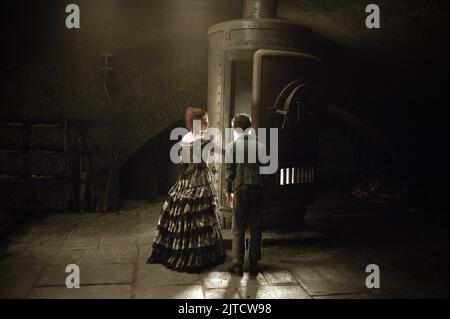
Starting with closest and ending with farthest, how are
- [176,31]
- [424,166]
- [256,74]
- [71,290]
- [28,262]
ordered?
[71,290], [28,262], [256,74], [176,31], [424,166]

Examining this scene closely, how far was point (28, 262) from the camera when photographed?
579cm

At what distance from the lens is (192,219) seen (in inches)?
218

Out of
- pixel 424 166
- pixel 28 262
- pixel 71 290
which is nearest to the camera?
pixel 71 290

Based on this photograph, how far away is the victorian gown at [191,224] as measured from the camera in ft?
18.1

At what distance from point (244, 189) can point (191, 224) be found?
86 cm

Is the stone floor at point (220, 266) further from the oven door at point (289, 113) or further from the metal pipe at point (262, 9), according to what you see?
the metal pipe at point (262, 9)

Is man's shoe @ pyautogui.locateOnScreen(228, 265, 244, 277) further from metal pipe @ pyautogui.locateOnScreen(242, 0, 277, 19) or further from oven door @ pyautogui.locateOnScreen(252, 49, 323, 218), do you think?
metal pipe @ pyautogui.locateOnScreen(242, 0, 277, 19)

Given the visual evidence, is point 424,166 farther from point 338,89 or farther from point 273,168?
point 273,168

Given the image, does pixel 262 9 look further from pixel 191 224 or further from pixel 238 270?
pixel 238 270

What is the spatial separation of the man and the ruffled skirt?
36cm

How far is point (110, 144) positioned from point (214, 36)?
342 centimetres

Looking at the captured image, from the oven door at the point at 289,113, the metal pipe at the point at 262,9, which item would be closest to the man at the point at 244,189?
the oven door at the point at 289,113

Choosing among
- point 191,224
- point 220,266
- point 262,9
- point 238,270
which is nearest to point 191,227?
point 191,224

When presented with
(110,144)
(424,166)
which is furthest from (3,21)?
(424,166)
